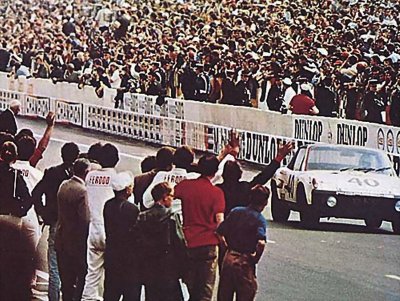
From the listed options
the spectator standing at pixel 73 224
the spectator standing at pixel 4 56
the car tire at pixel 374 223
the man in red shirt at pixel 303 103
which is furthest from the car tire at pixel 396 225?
the spectator standing at pixel 4 56

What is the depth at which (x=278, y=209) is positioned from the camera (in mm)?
10016

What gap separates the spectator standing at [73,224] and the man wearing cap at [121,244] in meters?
0.20

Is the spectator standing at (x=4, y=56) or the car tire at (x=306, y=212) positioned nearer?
the car tire at (x=306, y=212)

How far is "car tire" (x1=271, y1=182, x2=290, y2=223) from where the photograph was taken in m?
10.0

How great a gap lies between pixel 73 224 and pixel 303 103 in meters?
2.45

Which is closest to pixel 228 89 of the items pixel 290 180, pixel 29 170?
pixel 290 180

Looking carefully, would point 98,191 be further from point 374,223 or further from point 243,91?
point 243,91

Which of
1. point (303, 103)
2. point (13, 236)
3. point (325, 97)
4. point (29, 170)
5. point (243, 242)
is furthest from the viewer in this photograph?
point (303, 103)

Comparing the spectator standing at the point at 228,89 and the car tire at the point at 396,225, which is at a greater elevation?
the spectator standing at the point at 228,89

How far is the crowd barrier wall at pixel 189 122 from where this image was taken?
32.4 feet

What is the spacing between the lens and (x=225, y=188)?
28.1ft

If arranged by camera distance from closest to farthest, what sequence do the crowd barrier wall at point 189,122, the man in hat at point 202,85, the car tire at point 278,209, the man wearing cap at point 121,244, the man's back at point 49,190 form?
the man wearing cap at point 121,244 < the man's back at point 49,190 < the crowd barrier wall at point 189,122 < the car tire at point 278,209 < the man in hat at point 202,85

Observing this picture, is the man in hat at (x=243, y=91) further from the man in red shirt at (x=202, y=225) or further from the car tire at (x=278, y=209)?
the man in red shirt at (x=202, y=225)

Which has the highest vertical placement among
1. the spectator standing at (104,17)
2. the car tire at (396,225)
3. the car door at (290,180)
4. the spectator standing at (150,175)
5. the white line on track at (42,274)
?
the spectator standing at (104,17)
